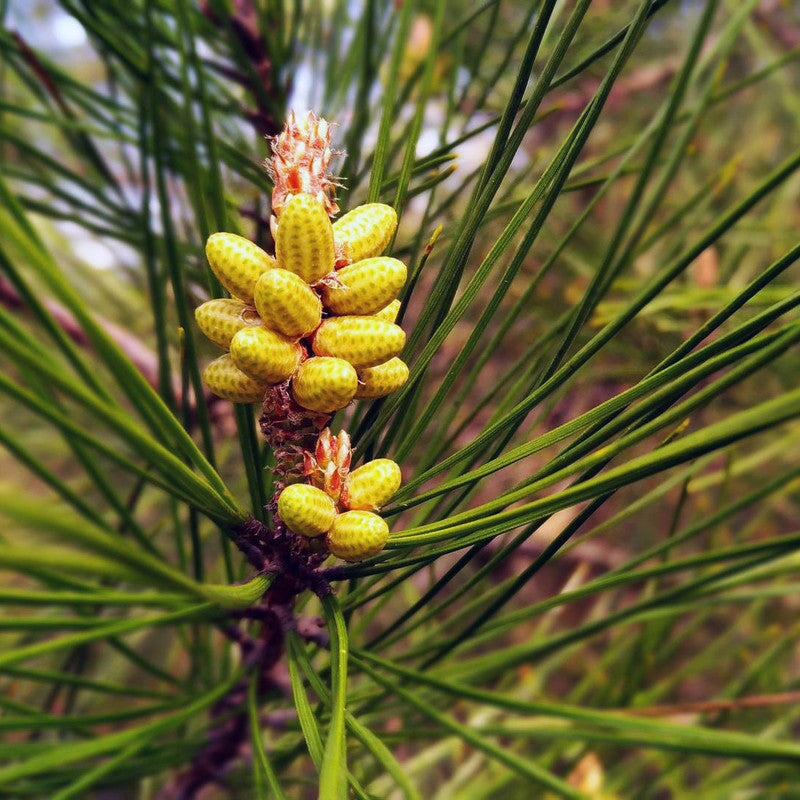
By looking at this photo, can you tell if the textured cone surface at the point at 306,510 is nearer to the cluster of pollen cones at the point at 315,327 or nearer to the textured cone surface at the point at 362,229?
the cluster of pollen cones at the point at 315,327

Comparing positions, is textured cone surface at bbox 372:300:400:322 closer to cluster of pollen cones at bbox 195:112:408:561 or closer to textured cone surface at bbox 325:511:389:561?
cluster of pollen cones at bbox 195:112:408:561

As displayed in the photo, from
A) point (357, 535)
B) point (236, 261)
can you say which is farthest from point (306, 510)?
point (236, 261)

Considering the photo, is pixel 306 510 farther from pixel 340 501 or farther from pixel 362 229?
pixel 362 229

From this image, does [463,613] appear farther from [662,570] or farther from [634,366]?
[634,366]

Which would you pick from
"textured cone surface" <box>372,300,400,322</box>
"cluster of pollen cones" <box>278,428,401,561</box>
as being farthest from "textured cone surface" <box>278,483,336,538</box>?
"textured cone surface" <box>372,300,400,322</box>

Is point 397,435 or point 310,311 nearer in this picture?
point 310,311

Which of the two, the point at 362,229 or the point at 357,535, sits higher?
the point at 362,229

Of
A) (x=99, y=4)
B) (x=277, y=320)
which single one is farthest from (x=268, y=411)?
(x=99, y=4)
